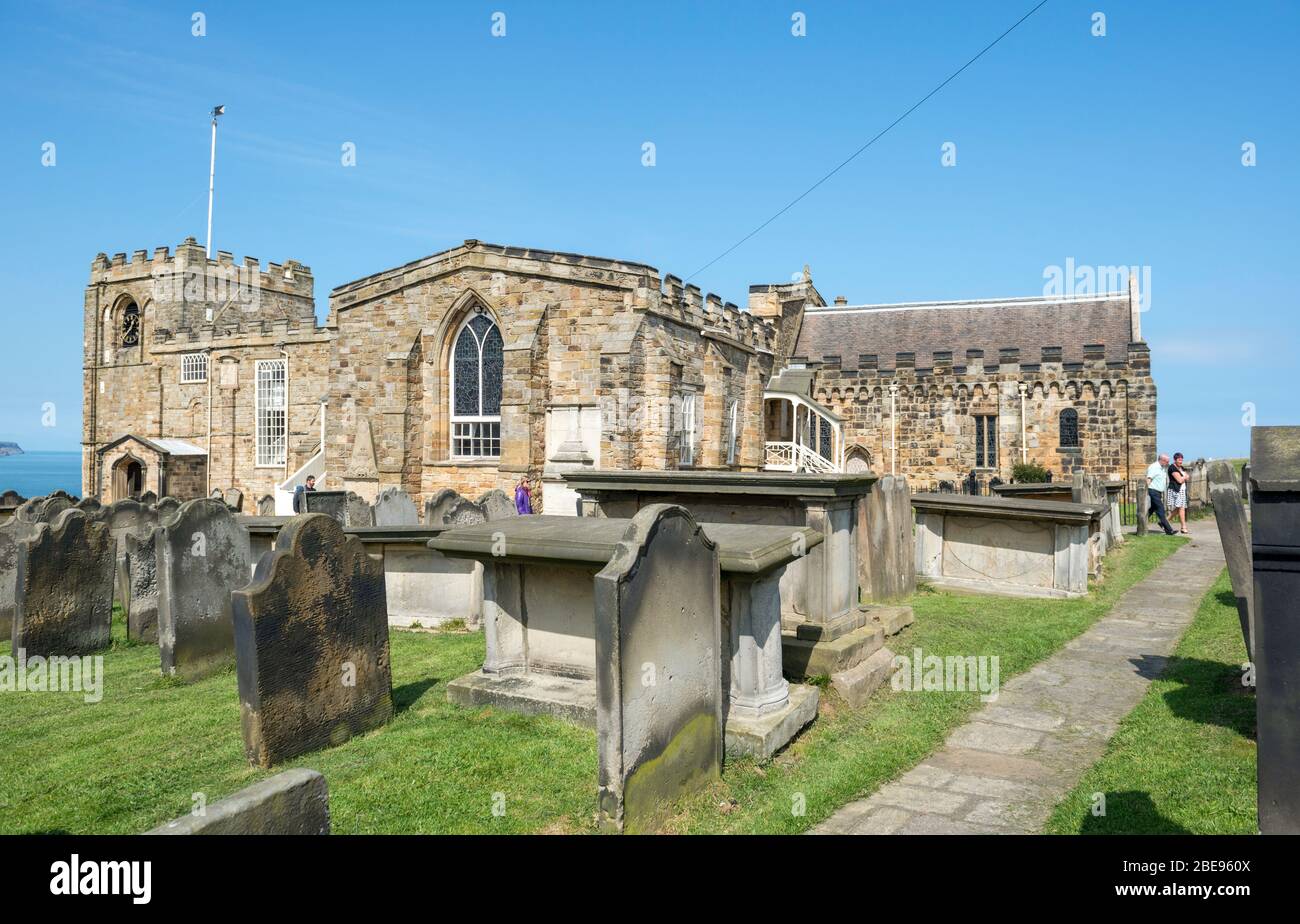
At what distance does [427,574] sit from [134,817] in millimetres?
5582

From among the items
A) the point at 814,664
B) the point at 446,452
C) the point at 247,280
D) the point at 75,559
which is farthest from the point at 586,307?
the point at 247,280

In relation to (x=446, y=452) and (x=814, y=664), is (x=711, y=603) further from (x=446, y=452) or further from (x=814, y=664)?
(x=446, y=452)

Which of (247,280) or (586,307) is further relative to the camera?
(247,280)

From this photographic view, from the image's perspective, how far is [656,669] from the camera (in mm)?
4773

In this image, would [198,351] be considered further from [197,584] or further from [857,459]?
[197,584]

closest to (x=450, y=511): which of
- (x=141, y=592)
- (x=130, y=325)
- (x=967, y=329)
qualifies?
(x=141, y=592)

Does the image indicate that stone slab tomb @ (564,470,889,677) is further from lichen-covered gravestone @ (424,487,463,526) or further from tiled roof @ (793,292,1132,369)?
tiled roof @ (793,292,1132,369)

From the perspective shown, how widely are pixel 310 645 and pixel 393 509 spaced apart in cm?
743

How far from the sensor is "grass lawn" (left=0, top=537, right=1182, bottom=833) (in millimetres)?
4629

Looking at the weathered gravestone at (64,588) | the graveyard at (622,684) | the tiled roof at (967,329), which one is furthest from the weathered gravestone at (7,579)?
the tiled roof at (967,329)

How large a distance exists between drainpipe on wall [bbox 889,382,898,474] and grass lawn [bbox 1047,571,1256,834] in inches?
1064

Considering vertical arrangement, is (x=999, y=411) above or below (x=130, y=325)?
below

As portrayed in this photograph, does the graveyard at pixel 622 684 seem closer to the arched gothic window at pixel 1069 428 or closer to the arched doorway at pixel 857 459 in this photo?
the arched gothic window at pixel 1069 428
